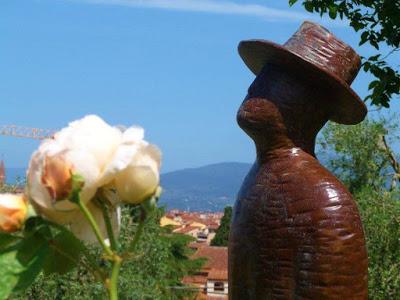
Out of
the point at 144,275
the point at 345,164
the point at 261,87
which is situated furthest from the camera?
the point at 345,164

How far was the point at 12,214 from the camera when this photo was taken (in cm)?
93

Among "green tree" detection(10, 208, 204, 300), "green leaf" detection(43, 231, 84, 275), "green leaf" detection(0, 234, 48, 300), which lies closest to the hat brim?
"green leaf" detection(43, 231, 84, 275)

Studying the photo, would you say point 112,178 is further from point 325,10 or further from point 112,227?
point 325,10

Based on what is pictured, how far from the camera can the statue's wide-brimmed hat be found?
12.9 feet

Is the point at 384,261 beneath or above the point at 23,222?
above

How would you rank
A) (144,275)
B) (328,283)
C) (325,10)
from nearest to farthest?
(328,283) → (325,10) → (144,275)

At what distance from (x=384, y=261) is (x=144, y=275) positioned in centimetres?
381

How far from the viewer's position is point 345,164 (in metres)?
17.5

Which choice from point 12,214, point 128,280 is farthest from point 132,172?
point 128,280

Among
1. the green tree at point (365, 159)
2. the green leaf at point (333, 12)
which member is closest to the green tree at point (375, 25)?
the green leaf at point (333, 12)

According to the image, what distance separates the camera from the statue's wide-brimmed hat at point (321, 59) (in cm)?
394

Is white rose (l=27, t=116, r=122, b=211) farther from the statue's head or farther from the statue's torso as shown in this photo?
the statue's head

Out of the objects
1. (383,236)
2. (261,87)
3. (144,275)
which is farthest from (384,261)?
(261,87)

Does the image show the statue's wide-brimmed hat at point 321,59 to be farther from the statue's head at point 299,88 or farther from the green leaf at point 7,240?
the green leaf at point 7,240
